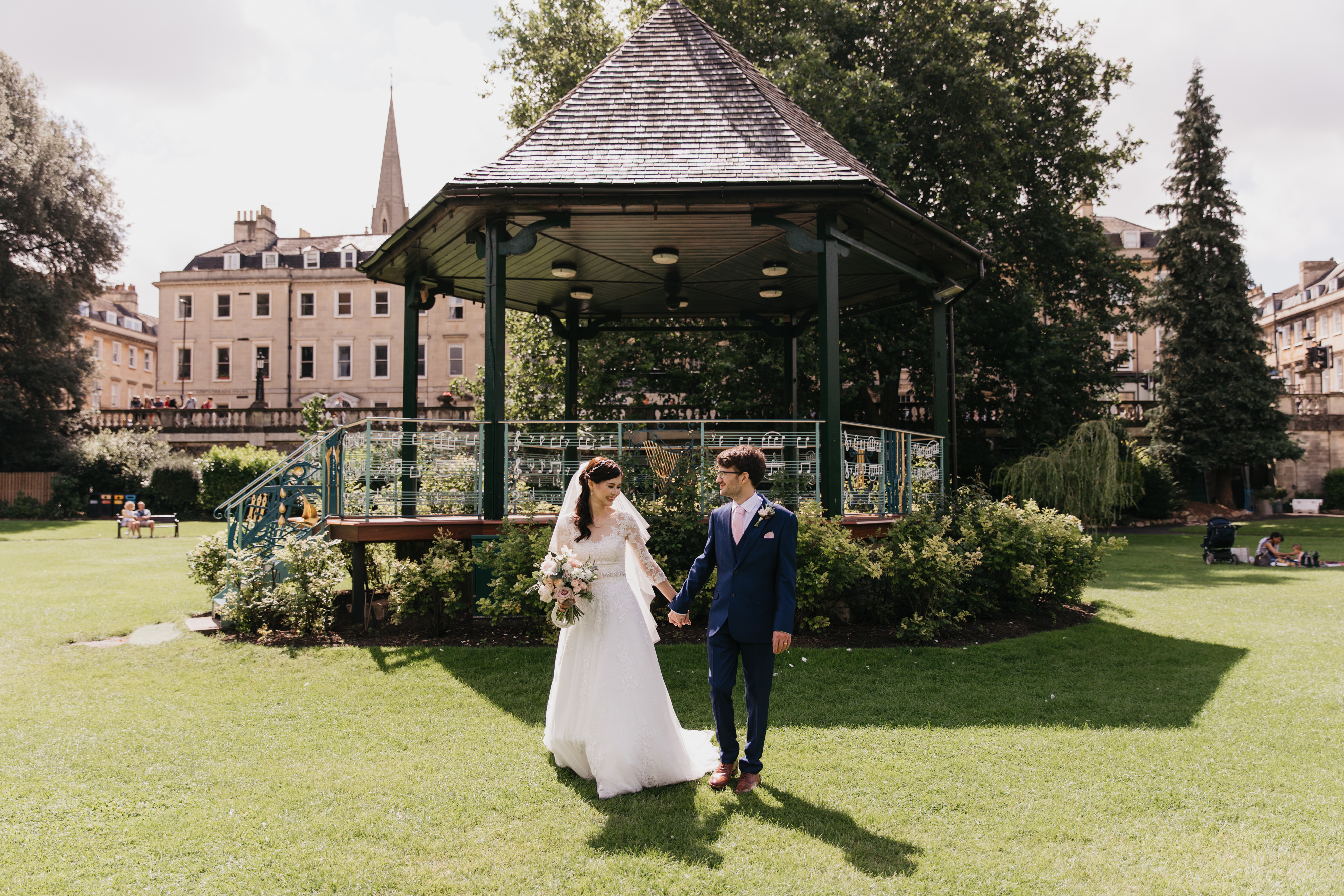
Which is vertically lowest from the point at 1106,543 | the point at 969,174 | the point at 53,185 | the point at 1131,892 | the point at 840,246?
the point at 1131,892

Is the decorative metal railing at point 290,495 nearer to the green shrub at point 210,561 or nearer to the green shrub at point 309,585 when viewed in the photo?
the green shrub at point 210,561

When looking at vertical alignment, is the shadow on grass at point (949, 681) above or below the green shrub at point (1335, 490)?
below

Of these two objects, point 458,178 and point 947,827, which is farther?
point 458,178

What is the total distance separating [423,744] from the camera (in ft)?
20.6

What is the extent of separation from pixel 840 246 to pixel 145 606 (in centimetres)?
1097

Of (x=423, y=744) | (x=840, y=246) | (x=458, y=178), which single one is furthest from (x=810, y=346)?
(x=423, y=744)

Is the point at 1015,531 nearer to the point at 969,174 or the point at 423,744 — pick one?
the point at 423,744

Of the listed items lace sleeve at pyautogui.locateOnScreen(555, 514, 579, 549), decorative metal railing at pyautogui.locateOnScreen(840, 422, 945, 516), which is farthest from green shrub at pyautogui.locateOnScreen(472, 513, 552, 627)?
decorative metal railing at pyautogui.locateOnScreen(840, 422, 945, 516)

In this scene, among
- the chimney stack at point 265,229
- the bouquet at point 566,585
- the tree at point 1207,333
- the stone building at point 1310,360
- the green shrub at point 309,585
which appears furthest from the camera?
the chimney stack at point 265,229

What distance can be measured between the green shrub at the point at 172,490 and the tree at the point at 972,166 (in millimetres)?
21790

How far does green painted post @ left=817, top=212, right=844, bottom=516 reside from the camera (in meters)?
10.3

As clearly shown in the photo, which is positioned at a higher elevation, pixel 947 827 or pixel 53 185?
pixel 53 185

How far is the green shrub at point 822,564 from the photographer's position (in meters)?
9.29

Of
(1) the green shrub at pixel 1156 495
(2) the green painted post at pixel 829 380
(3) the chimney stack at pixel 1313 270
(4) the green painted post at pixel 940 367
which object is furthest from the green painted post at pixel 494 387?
(3) the chimney stack at pixel 1313 270
